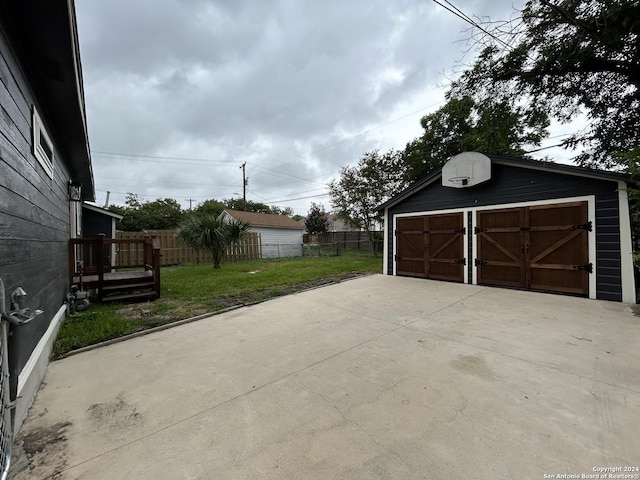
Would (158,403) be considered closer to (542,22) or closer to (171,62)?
(171,62)

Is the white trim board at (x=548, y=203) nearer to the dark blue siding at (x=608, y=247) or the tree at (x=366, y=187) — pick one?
the dark blue siding at (x=608, y=247)

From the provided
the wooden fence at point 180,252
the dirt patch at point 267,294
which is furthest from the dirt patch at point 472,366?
the wooden fence at point 180,252

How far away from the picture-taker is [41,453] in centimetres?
142

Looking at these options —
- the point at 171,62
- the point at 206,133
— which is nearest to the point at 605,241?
the point at 171,62

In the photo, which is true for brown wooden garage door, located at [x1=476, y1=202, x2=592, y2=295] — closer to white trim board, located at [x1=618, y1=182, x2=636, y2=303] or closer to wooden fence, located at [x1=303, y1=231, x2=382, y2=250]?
white trim board, located at [x1=618, y1=182, x2=636, y2=303]

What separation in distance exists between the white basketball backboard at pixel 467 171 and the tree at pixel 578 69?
2.33 metres

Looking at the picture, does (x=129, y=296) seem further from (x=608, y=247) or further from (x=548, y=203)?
(x=608, y=247)

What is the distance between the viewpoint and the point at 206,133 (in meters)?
12.6

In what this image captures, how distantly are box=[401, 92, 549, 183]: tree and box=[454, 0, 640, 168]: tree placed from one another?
0.35m

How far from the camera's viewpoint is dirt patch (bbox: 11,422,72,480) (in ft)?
4.25

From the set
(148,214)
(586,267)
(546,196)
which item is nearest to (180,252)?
(546,196)

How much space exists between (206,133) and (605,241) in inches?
562

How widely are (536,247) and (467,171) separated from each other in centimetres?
226

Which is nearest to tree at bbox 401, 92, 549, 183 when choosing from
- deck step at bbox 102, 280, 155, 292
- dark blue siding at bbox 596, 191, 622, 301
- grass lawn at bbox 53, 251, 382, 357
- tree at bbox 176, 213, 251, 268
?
dark blue siding at bbox 596, 191, 622, 301
